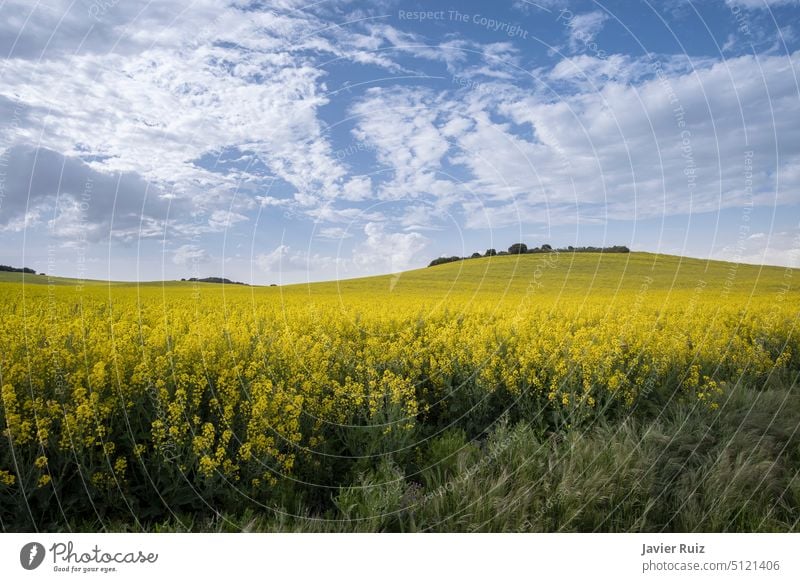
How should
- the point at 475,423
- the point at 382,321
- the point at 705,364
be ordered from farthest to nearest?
the point at 382,321 → the point at 705,364 → the point at 475,423

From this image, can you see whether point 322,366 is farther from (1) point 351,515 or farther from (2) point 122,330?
(2) point 122,330

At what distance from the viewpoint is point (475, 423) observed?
258 inches

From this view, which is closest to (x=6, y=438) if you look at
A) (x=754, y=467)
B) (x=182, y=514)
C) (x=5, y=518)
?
(x=5, y=518)

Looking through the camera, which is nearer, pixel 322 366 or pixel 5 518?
pixel 5 518

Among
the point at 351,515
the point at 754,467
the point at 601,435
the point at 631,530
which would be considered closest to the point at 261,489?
the point at 351,515

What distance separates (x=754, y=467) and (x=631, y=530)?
157 centimetres

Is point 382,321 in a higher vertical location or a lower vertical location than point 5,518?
higher

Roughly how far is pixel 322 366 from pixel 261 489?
2.42 metres

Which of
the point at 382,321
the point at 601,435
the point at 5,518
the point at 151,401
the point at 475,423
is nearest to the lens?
the point at 5,518

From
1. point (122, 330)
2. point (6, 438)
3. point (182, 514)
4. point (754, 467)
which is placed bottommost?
point (182, 514)

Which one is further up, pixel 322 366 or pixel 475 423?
pixel 322 366

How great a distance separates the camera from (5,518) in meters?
3.53

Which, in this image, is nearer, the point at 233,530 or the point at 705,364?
the point at 233,530

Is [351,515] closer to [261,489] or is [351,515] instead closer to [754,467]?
[261,489]
